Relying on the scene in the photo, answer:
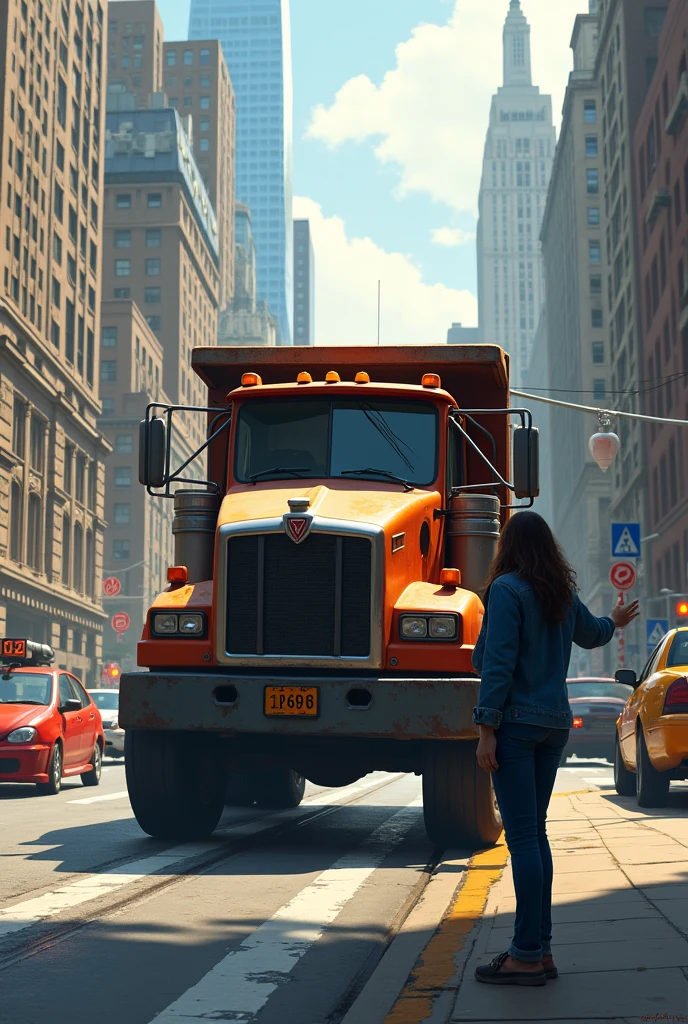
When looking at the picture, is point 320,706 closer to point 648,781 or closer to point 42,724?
point 648,781

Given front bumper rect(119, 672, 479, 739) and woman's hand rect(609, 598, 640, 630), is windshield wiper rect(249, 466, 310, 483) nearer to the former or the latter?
front bumper rect(119, 672, 479, 739)

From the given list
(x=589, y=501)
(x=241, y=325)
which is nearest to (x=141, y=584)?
(x=589, y=501)

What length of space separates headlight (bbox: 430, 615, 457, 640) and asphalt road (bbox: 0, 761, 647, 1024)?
1583 mm

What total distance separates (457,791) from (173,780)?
2098mm

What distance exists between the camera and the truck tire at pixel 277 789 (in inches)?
564

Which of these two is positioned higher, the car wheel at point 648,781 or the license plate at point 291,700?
the license plate at point 291,700

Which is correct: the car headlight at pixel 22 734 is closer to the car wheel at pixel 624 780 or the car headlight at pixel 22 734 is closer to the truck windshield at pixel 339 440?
the car wheel at pixel 624 780

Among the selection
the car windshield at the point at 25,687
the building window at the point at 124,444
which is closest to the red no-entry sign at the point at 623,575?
the car windshield at the point at 25,687

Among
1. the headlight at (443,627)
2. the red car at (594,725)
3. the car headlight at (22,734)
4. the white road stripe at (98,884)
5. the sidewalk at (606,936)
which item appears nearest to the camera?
the sidewalk at (606,936)

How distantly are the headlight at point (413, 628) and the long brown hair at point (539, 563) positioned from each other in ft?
12.1

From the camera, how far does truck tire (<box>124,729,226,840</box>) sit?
1032 cm

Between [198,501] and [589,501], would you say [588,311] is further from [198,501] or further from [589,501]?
[198,501]

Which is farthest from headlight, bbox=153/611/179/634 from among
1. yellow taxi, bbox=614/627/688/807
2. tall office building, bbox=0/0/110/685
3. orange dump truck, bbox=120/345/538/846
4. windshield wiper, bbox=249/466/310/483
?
tall office building, bbox=0/0/110/685

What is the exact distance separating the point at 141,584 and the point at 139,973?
101195 mm
